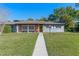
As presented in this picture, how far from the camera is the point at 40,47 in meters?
5.64

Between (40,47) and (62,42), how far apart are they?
77 centimetres

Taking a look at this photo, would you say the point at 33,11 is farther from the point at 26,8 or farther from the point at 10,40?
the point at 10,40

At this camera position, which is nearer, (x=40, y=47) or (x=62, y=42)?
(x=40, y=47)

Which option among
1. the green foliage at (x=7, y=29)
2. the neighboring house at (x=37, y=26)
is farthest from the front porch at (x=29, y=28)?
the green foliage at (x=7, y=29)

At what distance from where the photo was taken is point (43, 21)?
577 cm

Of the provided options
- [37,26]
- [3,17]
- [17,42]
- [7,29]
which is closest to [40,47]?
[37,26]

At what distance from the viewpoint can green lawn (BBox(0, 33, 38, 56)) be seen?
5684 mm

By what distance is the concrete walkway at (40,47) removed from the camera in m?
5.17

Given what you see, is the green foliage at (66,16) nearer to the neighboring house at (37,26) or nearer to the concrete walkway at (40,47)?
the neighboring house at (37,26)

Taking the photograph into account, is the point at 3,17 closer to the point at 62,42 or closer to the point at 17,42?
the point at 17,42

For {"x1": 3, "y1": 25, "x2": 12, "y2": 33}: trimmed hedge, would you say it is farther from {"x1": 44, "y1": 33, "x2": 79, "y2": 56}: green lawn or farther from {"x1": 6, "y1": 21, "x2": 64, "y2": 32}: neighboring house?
{"x1": 44, "y1": 33, "x2": 79, "y2": 56}: green lawn

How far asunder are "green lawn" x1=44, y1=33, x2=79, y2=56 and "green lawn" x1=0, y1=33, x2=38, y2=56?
41 cm

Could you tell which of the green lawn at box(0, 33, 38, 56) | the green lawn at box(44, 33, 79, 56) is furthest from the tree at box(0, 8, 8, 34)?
the green lawn at box(44, 33, 79, 56)

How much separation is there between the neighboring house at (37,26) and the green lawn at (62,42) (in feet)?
0.65
